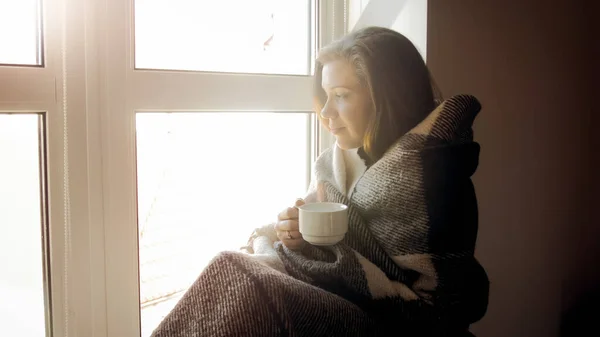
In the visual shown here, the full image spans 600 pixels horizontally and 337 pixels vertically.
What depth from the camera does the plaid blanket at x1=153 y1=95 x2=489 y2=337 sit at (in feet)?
2.33

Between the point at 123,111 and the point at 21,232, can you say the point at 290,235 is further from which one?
the point at 21,232

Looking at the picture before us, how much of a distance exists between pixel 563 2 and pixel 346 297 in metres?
1.21

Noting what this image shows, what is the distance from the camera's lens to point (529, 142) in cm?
136

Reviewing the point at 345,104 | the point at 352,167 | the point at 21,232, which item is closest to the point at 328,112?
the point at 345,104

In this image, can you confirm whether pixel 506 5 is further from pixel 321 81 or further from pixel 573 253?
pixel 573 253

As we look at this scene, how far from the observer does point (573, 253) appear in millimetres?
1539

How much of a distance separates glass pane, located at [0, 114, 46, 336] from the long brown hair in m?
0.65

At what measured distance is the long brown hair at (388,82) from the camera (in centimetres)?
86

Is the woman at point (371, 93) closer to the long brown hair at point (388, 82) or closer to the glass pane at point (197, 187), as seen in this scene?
the long brown hair at point (388, 82)

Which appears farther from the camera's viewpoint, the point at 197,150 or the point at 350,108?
the point at 197,150

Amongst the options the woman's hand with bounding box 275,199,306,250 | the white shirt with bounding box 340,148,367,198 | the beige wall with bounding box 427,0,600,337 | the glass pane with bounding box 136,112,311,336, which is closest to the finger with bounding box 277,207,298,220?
the woman's hand with bounding box 275,199,306,250

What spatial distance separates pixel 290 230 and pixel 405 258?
223 millimetres

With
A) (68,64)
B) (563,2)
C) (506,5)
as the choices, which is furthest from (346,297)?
(563,2)

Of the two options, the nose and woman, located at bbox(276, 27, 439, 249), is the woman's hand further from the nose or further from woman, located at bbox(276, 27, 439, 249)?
the nose
